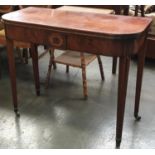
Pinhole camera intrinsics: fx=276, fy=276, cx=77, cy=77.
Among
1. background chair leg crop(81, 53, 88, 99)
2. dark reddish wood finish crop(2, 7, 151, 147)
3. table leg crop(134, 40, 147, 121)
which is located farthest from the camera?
background chair leg crop(81, 53, 88, 99)

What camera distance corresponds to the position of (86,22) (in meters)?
1.73

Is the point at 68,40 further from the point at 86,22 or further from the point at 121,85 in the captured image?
the point at 121,85

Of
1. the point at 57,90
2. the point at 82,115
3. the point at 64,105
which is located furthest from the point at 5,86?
the point at 82,115

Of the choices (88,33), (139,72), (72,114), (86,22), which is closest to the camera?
(88,33)

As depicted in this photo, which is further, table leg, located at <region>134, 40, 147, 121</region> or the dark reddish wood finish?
table leg, located at <region>134, 40, 147, 121</region>

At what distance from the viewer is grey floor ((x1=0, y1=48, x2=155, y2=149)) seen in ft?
6.32

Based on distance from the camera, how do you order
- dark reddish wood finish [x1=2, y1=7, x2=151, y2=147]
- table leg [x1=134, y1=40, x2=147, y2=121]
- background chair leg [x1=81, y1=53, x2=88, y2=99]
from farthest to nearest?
background chair leg [x1=81, y1=53, x2=88, y2=99], table leg [x1=134, y1=40, x2=147, y2=121], dark reddish wood finish [x1=2, y1=7, x2=151, y2=147]

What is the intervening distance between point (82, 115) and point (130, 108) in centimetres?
41

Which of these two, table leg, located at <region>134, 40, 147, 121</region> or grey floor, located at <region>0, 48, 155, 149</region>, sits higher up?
table leg, located at <region>134, 40, 147, 121</region>

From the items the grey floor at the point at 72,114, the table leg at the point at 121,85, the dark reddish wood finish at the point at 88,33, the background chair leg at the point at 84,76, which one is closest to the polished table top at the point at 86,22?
the dark reddish wood finish at the point at 88,33

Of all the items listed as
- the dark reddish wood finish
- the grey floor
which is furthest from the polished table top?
the grey floor

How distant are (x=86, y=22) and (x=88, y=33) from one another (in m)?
0.19

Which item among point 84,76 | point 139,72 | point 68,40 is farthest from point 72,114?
point 68,40

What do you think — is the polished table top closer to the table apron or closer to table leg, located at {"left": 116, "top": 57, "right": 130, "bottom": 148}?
the table apron
